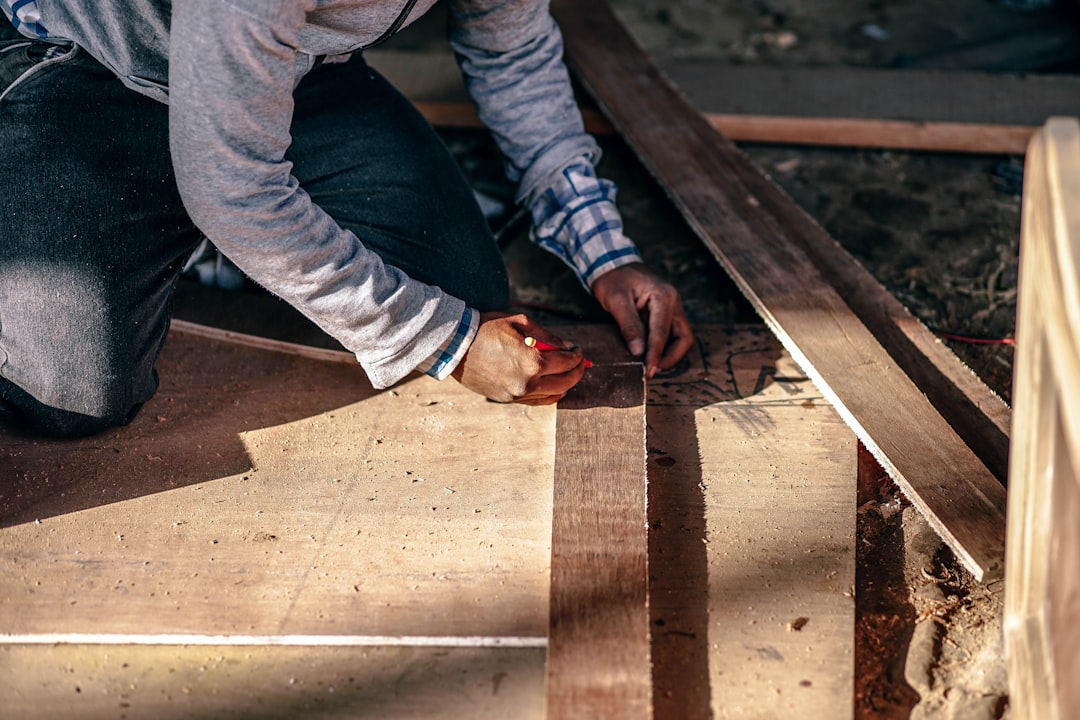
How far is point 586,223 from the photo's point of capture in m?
2.04

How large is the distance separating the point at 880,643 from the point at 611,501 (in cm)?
47

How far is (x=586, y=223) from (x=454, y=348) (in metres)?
0.51

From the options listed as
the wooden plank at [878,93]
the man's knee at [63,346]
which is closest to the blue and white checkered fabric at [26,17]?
the man's knee at [63,346]

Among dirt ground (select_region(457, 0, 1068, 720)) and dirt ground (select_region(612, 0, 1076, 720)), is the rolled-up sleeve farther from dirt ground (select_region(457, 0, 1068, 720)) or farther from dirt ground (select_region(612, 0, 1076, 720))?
dirt ground (select_region(612, 0, 1076, 720))

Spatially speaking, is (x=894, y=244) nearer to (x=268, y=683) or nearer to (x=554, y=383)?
(x=554, y=383)

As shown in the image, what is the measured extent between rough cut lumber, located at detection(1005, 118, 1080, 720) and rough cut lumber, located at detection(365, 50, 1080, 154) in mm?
1781

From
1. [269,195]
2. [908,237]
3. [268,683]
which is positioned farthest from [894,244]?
[268,683]

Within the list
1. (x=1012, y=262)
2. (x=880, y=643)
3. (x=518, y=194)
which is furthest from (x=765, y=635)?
(x=1012, y=262)

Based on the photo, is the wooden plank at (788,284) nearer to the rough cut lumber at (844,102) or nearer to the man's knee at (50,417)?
the rough cut lumber at (844,102)

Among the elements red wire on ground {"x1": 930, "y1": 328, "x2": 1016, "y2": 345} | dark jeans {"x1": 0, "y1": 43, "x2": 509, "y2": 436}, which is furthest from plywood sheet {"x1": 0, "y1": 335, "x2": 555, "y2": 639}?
red wire on ground {"x1": 930, "y1": 328, "x2": 1016, "y2": 345}

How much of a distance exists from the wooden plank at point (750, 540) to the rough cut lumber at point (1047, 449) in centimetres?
33

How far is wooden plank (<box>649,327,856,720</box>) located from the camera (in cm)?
140

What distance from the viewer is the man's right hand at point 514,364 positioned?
168cm

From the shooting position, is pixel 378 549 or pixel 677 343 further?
pixel 677 343
